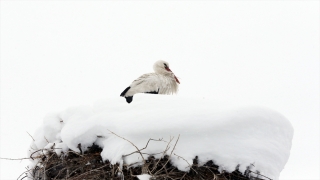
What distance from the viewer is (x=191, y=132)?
10.4ft

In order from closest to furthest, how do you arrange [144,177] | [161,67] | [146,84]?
[144,177], [146,84], [161,67]

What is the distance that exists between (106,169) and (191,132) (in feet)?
2.63

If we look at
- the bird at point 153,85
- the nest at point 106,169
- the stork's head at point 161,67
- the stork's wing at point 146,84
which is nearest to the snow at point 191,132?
the nest at point 106,169

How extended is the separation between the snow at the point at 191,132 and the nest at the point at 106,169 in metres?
0.05

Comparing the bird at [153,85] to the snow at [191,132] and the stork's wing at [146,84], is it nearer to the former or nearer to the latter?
the stork's wing at [146,84]

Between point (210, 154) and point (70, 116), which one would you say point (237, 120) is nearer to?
point (210, 154)

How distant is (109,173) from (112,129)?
36 cm

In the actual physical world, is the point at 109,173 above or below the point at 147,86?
below

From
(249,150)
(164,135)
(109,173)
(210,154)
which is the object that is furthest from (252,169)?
(109,173)

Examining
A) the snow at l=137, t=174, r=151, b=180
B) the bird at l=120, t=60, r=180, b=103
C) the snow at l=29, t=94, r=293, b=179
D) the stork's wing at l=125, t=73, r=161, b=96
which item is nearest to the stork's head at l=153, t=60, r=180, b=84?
the bird at l=120, t=60, r=180, b=103

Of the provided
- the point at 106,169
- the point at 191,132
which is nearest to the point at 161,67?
the point at 106,169

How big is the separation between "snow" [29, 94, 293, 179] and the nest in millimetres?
48

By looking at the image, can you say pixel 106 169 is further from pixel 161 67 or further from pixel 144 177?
pixel 161 67

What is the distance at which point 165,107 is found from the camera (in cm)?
337
